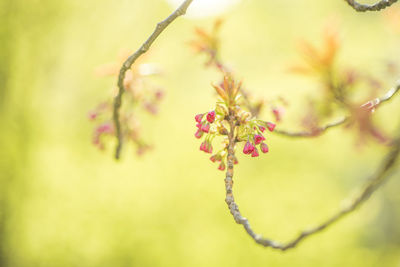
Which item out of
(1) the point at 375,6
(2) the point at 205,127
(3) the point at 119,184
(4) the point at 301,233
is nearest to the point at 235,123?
(2) the point at 205,127

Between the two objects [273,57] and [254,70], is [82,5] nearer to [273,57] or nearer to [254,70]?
[254,70]

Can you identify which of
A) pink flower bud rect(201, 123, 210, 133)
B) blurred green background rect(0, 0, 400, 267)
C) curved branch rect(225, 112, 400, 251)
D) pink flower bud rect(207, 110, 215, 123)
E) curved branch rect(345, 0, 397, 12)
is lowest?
blurred green background rect(0, 0, 400, 267)

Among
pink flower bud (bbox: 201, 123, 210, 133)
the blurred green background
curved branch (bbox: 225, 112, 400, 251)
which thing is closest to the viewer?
curved branch (bbox: 225, 112, 400, 251)

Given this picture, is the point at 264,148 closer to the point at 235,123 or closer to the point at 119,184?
the point at 235,123

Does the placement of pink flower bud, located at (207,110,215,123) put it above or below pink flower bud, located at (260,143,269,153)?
above

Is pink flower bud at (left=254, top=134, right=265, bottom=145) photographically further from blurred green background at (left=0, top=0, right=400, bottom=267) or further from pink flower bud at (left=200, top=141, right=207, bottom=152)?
blurred green background at (left=0, top=0, right=400, bottom=267)

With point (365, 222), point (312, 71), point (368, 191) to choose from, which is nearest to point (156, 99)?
point (312, 71)

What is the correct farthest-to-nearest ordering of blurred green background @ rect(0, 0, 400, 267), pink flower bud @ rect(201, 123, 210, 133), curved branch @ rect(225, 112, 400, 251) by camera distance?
blurred green background @ rect(0, 0, 400, 267) < pink flower bud @ rect(201, 123, 210, 133) < curved branch @ rect(225, 112, 400, 251)

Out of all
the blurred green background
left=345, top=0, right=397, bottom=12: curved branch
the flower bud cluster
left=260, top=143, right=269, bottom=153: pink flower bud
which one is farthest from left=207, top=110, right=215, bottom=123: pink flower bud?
the blurred green background

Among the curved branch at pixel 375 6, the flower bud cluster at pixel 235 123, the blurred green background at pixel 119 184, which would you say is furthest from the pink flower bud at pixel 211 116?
the blurred green background at pixel 119 184

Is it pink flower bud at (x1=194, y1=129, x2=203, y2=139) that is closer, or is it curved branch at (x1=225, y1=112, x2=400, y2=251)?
curved branch at (x1=225, y1=112, x2=400, y2=251)
